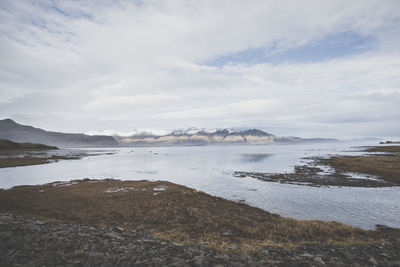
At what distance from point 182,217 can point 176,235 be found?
14.3 ft

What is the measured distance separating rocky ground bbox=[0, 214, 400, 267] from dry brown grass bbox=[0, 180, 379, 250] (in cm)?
163

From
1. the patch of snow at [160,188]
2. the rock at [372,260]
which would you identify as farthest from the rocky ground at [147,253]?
the patch of snow at [160,188]

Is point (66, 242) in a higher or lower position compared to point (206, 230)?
higher

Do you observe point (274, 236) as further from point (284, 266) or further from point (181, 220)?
point (181, 220)

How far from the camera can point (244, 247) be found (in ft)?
38.7

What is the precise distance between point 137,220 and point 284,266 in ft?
43.0

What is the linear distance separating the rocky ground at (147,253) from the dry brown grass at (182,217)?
1.63 metres

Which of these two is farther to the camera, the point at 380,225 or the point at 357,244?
the point at 380,225

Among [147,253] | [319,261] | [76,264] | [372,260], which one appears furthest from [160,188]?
[372,260]

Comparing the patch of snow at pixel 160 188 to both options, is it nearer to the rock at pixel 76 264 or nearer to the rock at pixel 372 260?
the rock at pixel 76 264

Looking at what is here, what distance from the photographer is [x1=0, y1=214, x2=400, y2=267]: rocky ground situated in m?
8.80

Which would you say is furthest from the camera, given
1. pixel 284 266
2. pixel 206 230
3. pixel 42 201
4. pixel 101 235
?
pixel 42 201

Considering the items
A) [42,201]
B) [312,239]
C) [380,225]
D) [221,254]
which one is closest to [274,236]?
[312,239]

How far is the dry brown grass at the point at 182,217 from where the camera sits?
559 inches
